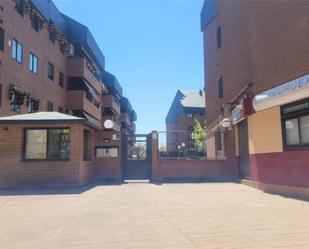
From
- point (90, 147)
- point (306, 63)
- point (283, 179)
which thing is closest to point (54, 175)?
point (90, 147)

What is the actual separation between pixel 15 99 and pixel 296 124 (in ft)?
57.6

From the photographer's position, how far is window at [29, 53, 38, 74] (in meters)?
26.7

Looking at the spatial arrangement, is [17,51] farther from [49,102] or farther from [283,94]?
[283,94]

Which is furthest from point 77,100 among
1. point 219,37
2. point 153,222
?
point 153,222

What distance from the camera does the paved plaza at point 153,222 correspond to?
650cm

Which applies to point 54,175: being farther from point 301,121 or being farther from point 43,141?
point 301,121

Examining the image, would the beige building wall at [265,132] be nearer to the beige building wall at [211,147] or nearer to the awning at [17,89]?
the beige building wall at [211,147]

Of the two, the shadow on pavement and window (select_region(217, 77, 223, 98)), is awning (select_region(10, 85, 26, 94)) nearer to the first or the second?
the shadow on pavement

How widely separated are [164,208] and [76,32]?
94.1ft

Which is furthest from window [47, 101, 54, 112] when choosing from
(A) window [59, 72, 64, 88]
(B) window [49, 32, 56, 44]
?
(B) window [49, 32, 56, 44]

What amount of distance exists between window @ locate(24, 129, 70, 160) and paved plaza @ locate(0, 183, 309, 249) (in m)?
3.53

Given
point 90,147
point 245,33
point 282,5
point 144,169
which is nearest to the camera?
point 282,5

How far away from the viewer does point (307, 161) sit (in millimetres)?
12406

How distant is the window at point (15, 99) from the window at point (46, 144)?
7654mm
